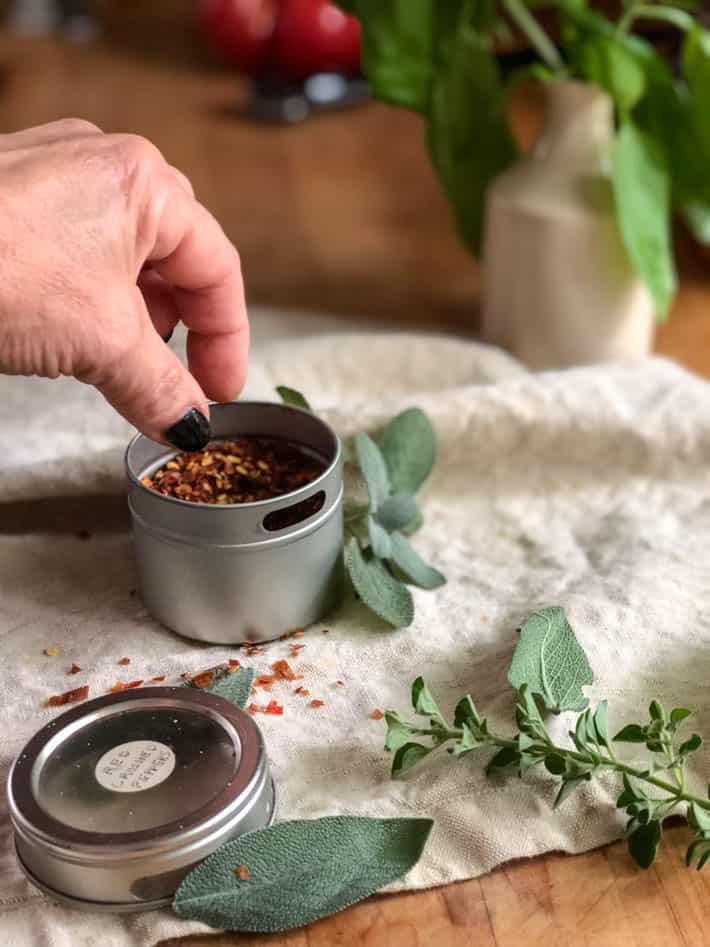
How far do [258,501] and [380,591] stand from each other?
3.7 inches

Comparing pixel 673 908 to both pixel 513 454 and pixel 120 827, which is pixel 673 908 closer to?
pixel 120 827

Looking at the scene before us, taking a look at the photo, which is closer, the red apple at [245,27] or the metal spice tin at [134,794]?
the metal spice tin at [134,794]

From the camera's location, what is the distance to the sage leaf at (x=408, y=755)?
1.81 feet

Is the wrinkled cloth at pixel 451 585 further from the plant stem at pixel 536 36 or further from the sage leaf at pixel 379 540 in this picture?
the plant stem at pixel 536 36

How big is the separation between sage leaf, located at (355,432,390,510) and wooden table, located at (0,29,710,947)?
24 cm

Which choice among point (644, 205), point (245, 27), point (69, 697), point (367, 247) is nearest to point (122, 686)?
point (69, 697)

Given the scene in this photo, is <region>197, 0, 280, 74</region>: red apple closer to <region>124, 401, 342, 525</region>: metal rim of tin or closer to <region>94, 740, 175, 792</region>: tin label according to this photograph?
<region>124, 401, 342, 525</region>: metal rim of tin

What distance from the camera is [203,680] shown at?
0.62m

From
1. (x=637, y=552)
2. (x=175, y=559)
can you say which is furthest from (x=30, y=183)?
(x=637, y=552)

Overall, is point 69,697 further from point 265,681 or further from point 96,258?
point 96,258

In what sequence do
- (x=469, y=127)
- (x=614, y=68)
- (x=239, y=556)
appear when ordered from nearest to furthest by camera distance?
(x=239, y=556)
(x=614, y=68)
(x=469, y=127)

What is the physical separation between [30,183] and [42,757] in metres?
0.25

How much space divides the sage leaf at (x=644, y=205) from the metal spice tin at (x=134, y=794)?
52 cm

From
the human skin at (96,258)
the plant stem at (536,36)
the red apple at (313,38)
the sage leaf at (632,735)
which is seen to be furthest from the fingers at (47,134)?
the red apple at (313,38)
